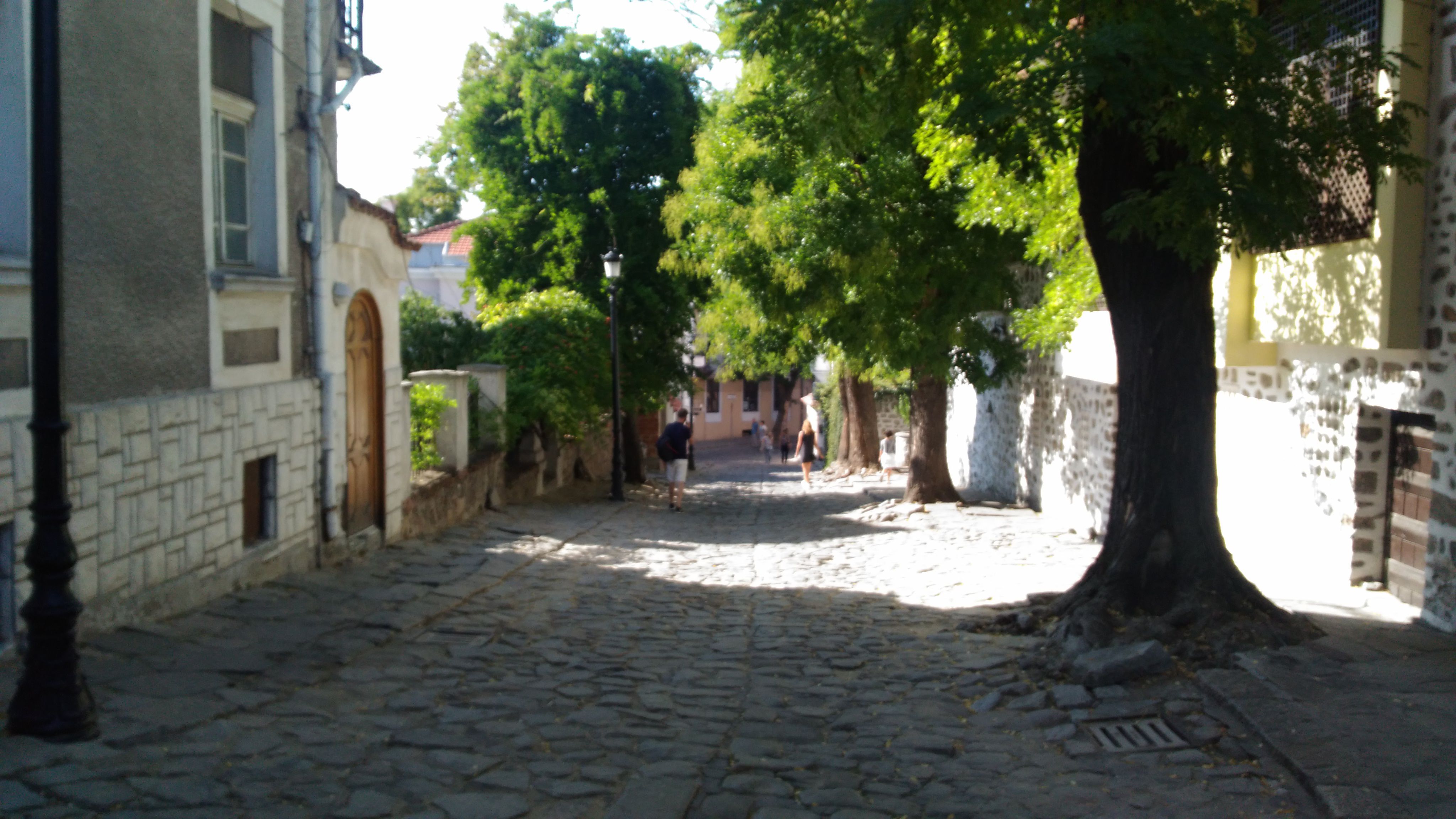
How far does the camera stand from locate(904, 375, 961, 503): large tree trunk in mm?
17516

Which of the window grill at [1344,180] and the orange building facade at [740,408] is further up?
the window grill at [1344,180]

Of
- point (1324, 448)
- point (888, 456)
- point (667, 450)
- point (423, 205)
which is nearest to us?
point (1324, 448)

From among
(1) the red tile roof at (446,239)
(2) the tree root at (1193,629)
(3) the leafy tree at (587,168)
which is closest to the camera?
(2) the tree root at (1193,629)

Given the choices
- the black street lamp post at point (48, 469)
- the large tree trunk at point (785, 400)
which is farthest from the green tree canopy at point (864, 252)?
the large tree trunk at point (785, 400)

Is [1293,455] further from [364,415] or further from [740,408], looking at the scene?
[740,408]

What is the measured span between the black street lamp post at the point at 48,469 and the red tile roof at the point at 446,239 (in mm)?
30465

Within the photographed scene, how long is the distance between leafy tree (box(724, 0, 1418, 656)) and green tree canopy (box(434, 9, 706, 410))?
1372 cm

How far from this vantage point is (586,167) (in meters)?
21.5

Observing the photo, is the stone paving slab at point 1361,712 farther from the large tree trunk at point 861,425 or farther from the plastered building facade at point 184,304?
the large tree trunk at point 861,425

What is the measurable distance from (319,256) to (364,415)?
1.93 meters

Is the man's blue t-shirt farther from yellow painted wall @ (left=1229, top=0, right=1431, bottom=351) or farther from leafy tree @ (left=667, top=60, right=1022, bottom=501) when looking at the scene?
yellow painted wall @ (left=1229, top=0, right=1431, bottom=351)

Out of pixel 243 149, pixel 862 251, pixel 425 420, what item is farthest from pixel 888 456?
pixel 243 149

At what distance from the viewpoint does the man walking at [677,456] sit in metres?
18.7

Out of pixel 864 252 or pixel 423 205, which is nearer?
pixel 864 252
